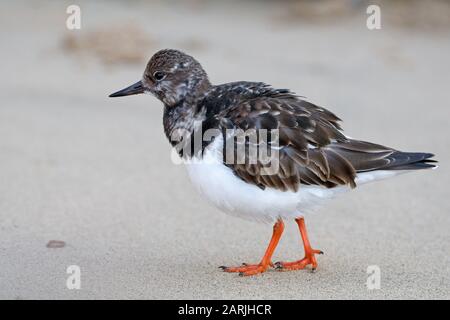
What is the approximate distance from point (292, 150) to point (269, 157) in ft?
0.43

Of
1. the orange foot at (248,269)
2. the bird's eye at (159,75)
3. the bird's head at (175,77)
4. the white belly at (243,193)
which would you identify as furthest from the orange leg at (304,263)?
the bird's eye at (159,75)

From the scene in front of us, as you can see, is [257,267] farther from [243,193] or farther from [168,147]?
[168,147]

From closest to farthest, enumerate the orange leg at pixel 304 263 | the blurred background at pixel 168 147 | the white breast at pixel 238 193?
the white breast at pixel 238 193 < the blurred background at pixel 168 147 < the orange leg at pixel 304 263

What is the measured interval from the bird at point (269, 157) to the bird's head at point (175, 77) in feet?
0.42

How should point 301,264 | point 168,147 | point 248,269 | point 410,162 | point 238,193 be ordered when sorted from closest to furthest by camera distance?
point 238,193
point 410,162
point 248,269
point 301,264
point 168,147

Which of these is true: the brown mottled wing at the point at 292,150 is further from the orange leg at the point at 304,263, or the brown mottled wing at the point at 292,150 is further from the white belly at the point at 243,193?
the orange leg at the point at 304,263

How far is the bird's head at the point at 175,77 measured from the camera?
451 cm

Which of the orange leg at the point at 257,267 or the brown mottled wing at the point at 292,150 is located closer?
the brown mottled wing at the point at 292,150

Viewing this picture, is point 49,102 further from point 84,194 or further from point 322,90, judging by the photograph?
point 322,90

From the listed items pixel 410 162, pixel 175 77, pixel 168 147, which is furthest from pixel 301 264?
pixel 168 147

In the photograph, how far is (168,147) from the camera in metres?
6.33

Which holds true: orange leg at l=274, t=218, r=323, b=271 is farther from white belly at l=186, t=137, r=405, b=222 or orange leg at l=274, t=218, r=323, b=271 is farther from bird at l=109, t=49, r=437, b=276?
white belly at l=186, t=137, r=405, b=222

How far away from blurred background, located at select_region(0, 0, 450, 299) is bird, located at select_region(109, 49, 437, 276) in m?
0.45

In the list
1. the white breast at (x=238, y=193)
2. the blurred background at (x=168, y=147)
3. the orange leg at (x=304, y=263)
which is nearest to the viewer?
the white breast at (x=238, y=193)
